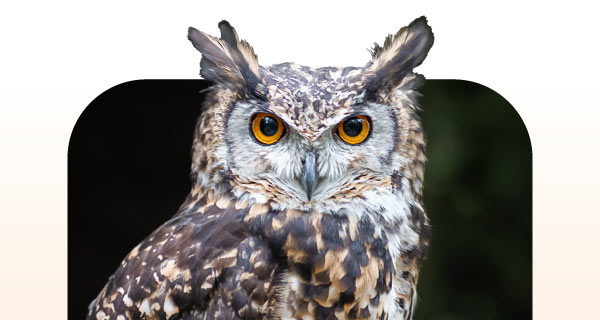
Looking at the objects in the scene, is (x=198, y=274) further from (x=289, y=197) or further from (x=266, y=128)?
(x=266, y=128)

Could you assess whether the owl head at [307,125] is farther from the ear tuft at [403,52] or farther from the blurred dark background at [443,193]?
the blurred dark background at [443,193]

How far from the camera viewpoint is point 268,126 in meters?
1.82

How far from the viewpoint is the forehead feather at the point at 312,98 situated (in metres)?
1.77

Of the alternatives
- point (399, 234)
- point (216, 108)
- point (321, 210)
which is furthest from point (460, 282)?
point (216, 108)

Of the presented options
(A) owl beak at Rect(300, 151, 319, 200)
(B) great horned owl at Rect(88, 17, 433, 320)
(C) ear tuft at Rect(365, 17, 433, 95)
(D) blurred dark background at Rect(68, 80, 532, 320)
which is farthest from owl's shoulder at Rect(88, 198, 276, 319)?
(D) blurred dark background at Rect(68, 80, 532, 320)

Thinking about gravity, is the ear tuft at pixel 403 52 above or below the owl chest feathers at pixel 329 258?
above

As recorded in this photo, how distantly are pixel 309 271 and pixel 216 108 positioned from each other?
504 mm

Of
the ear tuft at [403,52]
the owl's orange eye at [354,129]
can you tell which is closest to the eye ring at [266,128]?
the owl's orange eye at [354,129]

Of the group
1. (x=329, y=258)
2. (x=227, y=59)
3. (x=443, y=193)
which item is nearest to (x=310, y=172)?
(x=329, y=258)

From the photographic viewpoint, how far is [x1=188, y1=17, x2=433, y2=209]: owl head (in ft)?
5.92

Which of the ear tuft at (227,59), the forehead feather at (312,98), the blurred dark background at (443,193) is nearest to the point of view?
the forehead feather at (312,98)

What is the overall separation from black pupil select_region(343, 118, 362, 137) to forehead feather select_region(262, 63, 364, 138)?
35 millimetres

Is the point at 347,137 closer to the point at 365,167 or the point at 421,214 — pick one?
the point at 365,167

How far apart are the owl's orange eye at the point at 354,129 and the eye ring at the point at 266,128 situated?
15 centimetres
